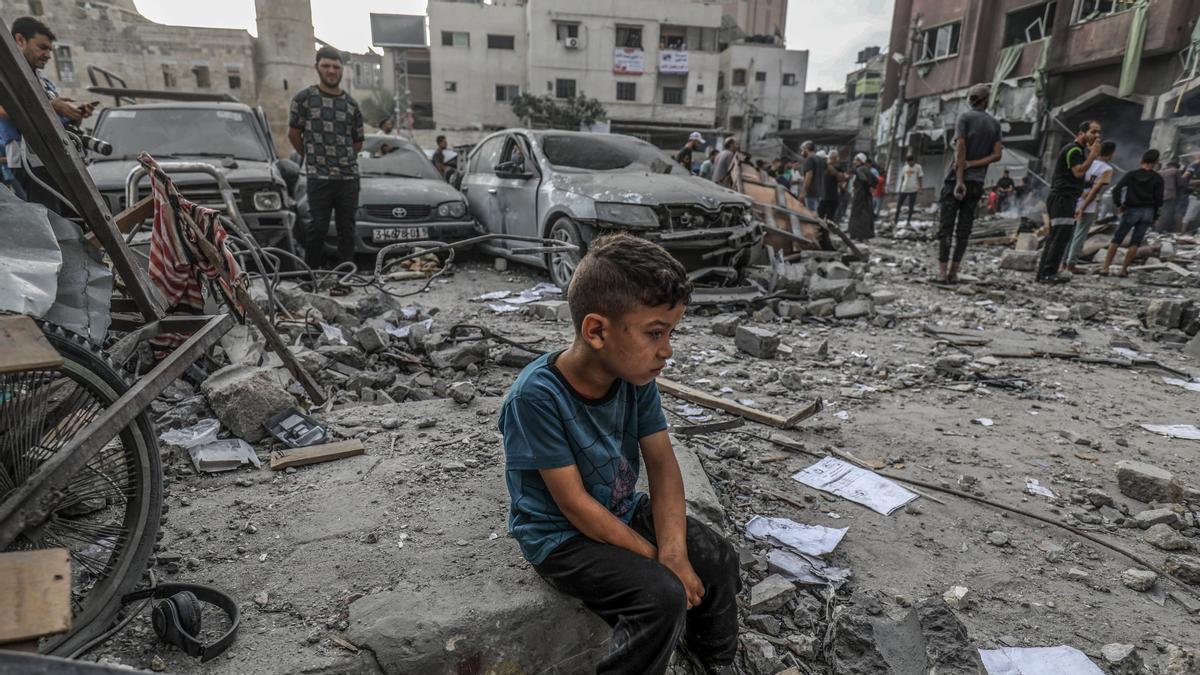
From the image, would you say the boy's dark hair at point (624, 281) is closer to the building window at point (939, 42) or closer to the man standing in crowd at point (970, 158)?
the man standing in crowd at point (970, 158)

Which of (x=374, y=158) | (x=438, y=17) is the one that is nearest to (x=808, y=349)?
(x=374, y=158)

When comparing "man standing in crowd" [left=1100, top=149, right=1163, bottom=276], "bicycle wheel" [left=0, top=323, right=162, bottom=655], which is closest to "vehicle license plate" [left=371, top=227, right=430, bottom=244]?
"bicycle wheel" [left=0, top=323, right=162, bottom=655]

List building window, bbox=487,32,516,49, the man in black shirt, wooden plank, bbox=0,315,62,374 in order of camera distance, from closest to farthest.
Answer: wooden plank, bbox=0,315,62,374
the man in black shirt
building window, bbox=487,32,516,49

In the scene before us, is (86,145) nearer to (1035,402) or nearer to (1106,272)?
(1035,402)

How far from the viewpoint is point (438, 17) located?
37.5 metres

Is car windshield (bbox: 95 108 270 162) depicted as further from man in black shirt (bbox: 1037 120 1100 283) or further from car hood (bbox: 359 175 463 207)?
man in black shirt (bbox: 1037 120 1100 283)

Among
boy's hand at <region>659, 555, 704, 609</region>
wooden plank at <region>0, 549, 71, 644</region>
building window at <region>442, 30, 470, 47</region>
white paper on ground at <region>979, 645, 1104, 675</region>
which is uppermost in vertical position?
building window at <region>442, 30, 470, 47</region>

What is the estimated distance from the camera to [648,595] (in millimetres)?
1486

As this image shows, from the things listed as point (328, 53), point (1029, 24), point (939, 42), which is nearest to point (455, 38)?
point (939, 42)

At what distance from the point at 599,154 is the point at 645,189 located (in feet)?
4.39

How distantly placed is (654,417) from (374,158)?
7.52m

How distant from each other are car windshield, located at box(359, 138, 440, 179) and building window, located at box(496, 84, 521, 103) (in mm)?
32623

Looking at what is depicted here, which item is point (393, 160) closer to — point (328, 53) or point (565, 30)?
point (328, 53)

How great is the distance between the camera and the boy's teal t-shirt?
154 centimetres
